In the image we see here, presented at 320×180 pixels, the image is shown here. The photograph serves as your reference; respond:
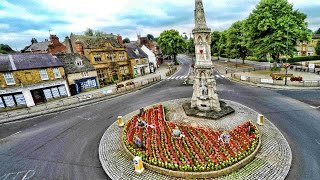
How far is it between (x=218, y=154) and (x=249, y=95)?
630 inches

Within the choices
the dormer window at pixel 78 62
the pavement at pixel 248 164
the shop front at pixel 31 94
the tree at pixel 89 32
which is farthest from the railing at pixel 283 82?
the tree at pixel 89 32

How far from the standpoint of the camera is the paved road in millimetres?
11653

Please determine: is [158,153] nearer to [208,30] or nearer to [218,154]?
[218,154]

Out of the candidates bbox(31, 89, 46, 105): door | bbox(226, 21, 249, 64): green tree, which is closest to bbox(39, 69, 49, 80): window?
bbox(31, 89, 46, 105): door

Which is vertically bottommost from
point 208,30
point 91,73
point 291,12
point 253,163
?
point 253,163

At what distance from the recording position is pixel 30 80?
95.0 feet

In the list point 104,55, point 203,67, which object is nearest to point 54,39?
point 104,55

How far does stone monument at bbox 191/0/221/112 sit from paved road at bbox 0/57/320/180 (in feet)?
18.9

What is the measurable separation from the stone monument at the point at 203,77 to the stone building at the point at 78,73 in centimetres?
2473

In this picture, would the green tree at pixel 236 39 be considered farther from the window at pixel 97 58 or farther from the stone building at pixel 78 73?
the stone building at pixel 78 73

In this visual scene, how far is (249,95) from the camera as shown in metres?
24.6

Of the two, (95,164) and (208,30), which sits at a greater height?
(208,30)

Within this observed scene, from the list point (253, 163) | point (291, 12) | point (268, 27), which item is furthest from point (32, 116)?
point (291, 12)

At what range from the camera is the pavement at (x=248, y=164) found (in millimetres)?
10312
